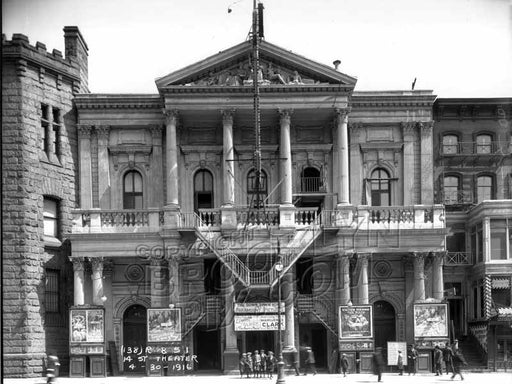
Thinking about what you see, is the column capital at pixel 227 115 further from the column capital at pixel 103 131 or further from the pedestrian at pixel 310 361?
the pedestrian at pixel 310 361

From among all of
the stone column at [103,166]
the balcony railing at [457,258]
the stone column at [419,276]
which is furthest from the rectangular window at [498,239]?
the stone column at [103,166]

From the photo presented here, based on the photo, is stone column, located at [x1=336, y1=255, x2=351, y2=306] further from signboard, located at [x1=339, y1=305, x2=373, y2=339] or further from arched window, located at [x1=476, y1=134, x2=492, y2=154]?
arched window, located at [x1=476, y1=134, x2=492, y2=154]

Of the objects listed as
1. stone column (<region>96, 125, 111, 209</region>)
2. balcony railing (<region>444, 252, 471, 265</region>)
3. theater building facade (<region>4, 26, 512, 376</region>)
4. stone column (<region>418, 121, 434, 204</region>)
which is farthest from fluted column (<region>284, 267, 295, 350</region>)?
stone column (<region>96, 125, 111, 209</region>)

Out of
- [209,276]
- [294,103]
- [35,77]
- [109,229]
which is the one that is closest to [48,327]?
[109,229]

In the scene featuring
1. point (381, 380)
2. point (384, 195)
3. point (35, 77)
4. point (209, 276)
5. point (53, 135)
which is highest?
point (35, 77)

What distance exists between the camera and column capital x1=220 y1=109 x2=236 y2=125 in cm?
4025

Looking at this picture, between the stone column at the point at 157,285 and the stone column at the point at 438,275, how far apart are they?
13.1 m

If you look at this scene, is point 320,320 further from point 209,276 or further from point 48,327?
point 48,327

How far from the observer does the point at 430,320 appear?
38781 millimetres

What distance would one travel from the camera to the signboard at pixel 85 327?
1506 inches

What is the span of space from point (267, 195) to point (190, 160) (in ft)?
14.0

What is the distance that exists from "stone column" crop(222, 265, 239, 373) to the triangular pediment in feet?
29.5

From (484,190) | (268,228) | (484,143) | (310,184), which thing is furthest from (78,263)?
(484,143)

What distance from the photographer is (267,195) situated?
42562mm
